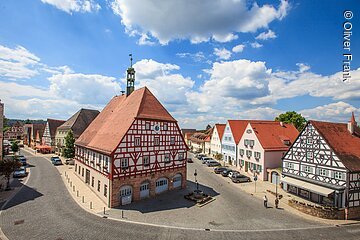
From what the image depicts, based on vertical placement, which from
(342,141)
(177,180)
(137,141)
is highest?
(342,141)

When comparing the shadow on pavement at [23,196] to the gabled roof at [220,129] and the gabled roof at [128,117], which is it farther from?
the gabled roof at [220,129]

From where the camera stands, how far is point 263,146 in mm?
36469

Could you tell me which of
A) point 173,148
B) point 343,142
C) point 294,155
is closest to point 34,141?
point 173,148

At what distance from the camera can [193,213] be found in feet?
71.9

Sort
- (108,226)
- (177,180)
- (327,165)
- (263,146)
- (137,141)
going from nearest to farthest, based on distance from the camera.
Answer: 1. (108,226)
2. (327,165)
3. (137,141)
4. (177,180)
5. (263,146)

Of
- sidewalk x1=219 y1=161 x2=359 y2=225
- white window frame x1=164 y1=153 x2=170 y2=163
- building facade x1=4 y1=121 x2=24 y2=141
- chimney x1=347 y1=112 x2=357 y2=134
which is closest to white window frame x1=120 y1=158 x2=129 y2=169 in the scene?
white window frame x1=164 y1=153 x2=170 y2=163

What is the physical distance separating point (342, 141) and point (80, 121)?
55742 mm

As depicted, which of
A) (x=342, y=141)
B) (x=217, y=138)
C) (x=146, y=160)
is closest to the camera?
(x=342, y=141)

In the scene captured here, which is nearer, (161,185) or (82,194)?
(82,194)

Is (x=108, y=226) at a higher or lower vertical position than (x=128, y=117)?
lower

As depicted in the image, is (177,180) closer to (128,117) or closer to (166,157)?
(166,157)

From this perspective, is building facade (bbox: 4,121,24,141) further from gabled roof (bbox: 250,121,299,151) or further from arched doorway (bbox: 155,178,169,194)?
gabled roof (bbox: 250,121,299,151)

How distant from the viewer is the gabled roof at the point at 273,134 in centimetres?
3738

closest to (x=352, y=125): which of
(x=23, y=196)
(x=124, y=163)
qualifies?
(x=124, y=163)
